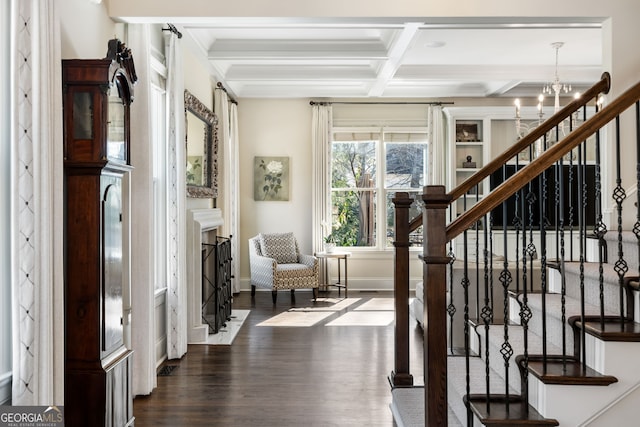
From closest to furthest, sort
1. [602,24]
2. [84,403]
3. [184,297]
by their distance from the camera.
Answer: [84,403]
[602,24]
[184,297]

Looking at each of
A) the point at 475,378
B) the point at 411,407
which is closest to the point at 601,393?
the point at 475,378

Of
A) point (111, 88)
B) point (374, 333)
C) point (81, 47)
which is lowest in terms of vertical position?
point (374, 333)

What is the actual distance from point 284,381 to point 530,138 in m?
2.43

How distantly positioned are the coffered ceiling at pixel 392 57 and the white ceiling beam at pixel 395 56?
0.4 inches

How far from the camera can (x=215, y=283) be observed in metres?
5.67

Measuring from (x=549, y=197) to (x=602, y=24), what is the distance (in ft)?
14.5

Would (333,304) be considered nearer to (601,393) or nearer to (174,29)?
(174,29)

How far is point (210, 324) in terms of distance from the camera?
231 inches

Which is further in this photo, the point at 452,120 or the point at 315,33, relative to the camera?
the point at 452,120

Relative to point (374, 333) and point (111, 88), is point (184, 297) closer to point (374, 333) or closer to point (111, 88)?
point (374, 333)

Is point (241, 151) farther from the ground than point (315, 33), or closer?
closer

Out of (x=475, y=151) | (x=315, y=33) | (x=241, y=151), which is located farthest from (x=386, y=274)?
(x=315, y=33)

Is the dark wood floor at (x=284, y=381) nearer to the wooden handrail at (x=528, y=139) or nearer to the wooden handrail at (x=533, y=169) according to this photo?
the wooden handrail at (x=528, y=139)

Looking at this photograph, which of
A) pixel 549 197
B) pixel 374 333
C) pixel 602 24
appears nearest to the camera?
pixel 602 24
